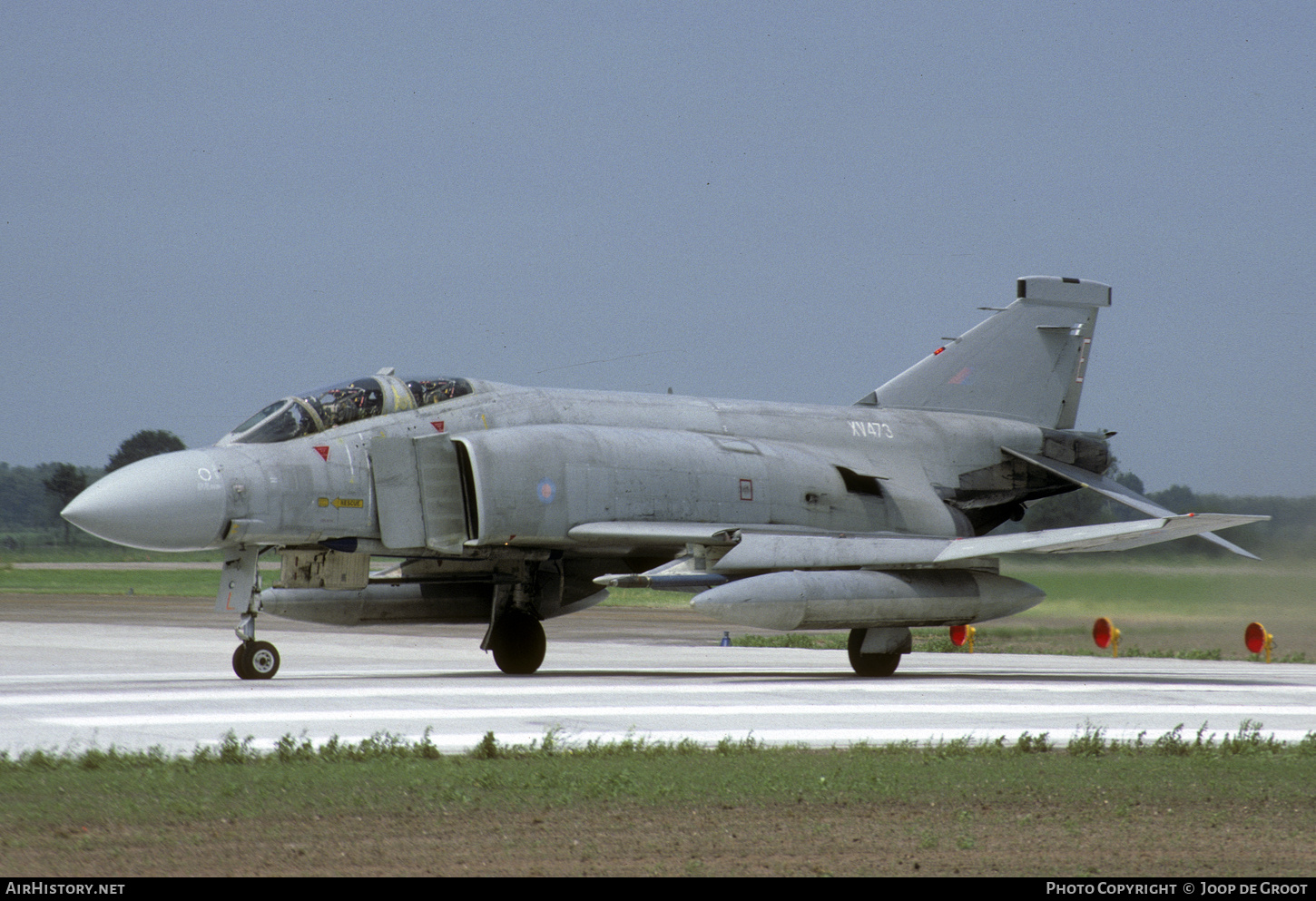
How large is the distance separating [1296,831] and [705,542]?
9088 millimetres

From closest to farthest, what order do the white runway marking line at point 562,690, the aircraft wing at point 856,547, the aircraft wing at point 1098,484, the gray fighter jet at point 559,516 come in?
the white runway marking line at point 562,690 → the gray fighter jet at point 559,516 → the aircraft wing at point 856,547 → the aircraft wing at point 1098,484

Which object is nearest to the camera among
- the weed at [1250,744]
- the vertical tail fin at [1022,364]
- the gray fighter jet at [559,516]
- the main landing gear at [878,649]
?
the weed at [1250,744]

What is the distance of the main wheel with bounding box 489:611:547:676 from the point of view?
51.4ft

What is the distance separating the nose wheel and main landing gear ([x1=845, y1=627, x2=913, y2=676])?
5934 mm

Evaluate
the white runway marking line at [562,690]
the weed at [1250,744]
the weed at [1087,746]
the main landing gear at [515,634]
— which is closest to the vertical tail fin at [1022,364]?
the white runway marking line at [562,690]

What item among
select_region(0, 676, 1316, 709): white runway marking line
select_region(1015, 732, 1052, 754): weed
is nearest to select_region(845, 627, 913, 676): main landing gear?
select_region(0, 676, 1316, 709): white runway marking line

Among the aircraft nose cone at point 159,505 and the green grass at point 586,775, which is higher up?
the aircraft nose cone at point 159,505

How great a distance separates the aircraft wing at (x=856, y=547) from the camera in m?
14.1

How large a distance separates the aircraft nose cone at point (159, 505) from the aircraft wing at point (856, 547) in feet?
12.1

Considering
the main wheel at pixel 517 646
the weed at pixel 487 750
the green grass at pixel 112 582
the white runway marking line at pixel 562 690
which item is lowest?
the green grass at pixel 112 582

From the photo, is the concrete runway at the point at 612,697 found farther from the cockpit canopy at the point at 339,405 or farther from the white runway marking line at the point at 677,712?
the cockpit canopy at the point at 339,405

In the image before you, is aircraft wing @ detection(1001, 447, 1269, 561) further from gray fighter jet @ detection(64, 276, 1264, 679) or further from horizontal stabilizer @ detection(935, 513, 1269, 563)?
horizontal stabilizer @ detection(935, 513, 1269, 563)

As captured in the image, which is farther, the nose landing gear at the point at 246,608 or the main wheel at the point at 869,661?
the main wheel at the point at 869,661

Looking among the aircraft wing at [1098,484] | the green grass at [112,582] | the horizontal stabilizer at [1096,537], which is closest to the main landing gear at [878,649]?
the horizontal stabilizer at [1096,537]
